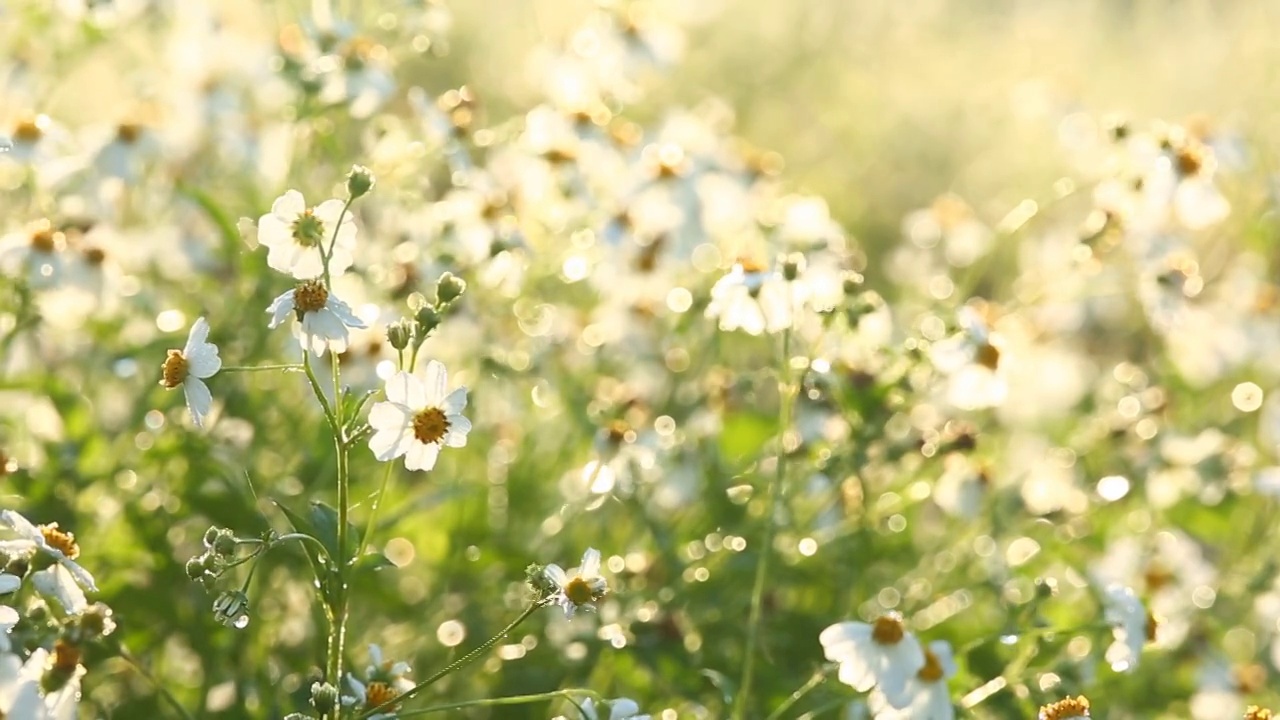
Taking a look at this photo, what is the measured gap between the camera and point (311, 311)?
167 cm

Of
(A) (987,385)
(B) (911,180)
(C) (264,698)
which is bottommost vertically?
(B) (911,180)

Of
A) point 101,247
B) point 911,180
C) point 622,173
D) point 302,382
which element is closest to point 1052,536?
point 622,173

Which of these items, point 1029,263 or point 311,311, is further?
point 1029,263

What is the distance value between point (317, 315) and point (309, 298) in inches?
0.8

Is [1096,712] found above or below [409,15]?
below

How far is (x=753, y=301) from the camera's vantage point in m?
2.25

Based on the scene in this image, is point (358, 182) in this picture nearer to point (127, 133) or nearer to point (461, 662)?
point (461, 662)

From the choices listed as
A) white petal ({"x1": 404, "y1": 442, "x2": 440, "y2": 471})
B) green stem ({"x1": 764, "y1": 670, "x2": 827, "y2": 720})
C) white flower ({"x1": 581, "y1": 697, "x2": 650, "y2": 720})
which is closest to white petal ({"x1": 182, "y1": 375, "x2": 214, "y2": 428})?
white petal ({"x1": 404, "y1": 442, "x2": 440, "y2": 471})

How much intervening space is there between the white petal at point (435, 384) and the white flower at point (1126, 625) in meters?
0.97

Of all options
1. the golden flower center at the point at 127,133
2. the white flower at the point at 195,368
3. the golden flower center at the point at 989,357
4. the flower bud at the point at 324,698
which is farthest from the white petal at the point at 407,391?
the golden flower center at the point at 127,133

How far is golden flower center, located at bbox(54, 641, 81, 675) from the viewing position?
5.32 ft

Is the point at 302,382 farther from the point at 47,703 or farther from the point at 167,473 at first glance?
the point at 47,703

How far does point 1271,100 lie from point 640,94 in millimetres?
1930

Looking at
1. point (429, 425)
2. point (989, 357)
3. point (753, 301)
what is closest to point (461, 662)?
point (429, 425)
